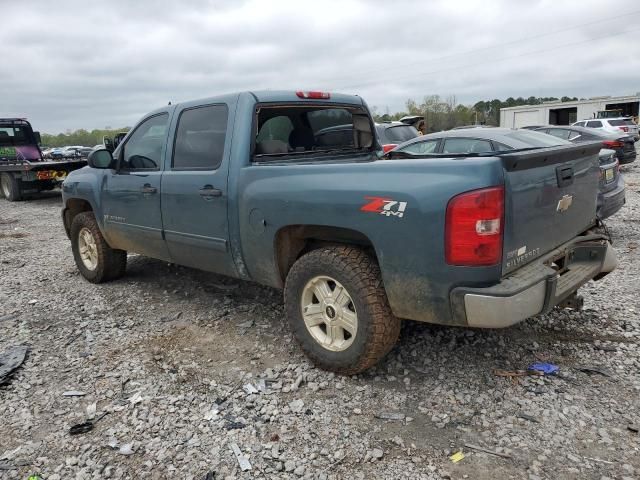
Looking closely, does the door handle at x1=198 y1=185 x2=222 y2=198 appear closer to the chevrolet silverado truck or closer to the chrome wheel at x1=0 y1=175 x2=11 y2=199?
the chevrolet silverado truck

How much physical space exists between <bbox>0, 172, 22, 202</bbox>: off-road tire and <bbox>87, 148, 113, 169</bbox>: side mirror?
455 inches

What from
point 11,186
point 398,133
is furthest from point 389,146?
point 11,186

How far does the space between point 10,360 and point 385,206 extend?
3.06 metres

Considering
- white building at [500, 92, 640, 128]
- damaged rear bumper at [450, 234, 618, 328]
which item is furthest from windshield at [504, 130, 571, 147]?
white building at [500, 92, 640, 128]

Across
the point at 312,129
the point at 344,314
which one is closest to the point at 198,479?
the point at 344,314

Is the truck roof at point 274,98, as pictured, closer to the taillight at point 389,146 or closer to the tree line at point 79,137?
the taillight at point 389,146

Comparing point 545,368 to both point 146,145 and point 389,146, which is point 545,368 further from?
point 389,146

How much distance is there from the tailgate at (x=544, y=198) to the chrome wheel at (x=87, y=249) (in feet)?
14.7

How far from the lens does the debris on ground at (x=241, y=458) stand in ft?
8.31

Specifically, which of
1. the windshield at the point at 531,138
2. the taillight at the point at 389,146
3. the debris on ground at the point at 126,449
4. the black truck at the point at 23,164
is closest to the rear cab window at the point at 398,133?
the taillight at the point at 389,146

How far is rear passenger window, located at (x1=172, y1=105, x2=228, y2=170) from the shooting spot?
3.92m

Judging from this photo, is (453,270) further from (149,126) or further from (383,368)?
(149,126)

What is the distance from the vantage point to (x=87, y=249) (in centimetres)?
578

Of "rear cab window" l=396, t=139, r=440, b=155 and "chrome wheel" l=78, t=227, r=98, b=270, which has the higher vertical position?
"rear cab window" l=396, t=139, r=440, b=155
